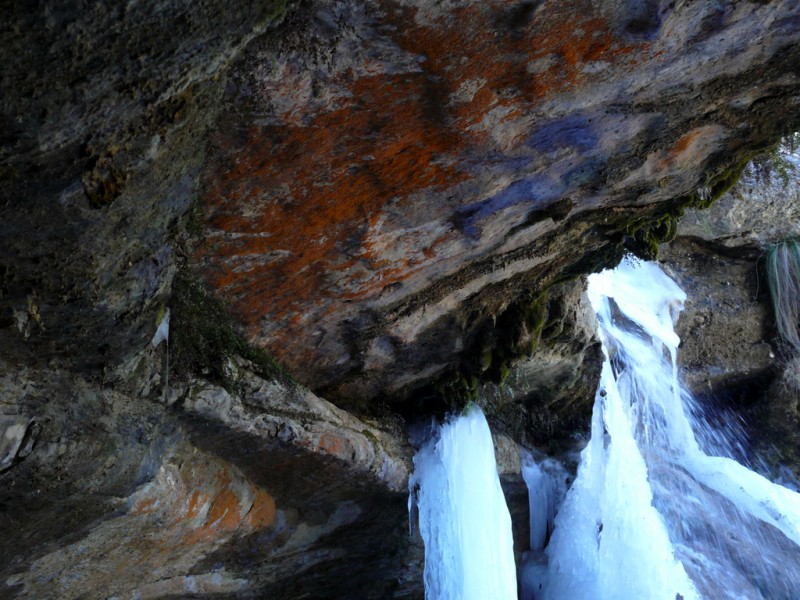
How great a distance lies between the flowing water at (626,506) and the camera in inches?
197

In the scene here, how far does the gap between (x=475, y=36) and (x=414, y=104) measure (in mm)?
380

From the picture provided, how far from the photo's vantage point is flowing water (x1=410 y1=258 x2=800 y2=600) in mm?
5012

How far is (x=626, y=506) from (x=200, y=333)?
4.37 m

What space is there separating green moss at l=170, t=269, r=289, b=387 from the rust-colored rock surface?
0.28 feet

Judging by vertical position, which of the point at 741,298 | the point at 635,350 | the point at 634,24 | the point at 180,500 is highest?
the point at 741,298

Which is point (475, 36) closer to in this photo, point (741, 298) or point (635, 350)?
point (635, 350)

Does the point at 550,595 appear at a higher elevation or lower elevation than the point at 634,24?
lower

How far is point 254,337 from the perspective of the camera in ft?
12.0

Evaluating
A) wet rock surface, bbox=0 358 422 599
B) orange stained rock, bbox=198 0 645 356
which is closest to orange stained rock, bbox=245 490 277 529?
wet rock surface, bbox=0 358 422 599

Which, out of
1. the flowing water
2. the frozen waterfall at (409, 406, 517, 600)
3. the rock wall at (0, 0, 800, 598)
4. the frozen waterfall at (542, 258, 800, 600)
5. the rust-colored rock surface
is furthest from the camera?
the frozen waterfall at (542, 258, 800, 600)

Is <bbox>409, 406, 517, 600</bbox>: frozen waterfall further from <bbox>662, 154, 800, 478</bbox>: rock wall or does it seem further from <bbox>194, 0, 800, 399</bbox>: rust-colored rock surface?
<bbox>662, 154, 800, 478</bbox>: rock wall

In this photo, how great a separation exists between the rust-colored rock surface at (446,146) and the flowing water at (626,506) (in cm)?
136

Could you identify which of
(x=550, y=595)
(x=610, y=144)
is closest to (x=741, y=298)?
(x=550, y=595)

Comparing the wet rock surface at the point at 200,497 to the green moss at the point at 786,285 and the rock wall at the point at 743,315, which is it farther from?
the green moss at the point at 786,285
